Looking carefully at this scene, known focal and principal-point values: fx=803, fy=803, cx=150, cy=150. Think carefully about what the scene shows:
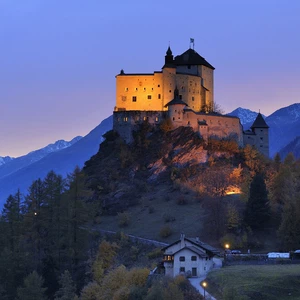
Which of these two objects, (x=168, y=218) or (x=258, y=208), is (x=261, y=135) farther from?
(x=258, y=208)

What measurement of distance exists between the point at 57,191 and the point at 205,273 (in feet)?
109

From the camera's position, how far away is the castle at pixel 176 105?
128 meters

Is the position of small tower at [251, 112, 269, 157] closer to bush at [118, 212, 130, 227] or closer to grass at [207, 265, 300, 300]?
bush at [118, 212, 130, 227]

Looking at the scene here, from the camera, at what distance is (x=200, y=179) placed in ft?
398

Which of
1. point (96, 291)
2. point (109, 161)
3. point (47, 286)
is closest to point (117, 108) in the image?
point (109, 161)

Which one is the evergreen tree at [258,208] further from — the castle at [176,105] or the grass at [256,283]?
the castle at [176,105]

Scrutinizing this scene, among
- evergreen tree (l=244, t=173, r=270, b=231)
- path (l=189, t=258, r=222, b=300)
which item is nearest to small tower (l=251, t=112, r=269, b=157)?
evergreen tree (l=244, t=173, r=270, b=231)

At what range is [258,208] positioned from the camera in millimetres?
102125

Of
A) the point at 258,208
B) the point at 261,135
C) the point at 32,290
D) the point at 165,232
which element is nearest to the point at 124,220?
the point at 165,232

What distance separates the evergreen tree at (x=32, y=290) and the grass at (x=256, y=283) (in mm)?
21407

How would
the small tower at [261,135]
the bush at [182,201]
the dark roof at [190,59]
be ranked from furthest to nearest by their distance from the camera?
the dark roof at [190,59], the small tower at [261,135], the bush at [182,201]

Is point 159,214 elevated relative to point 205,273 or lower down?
elevated

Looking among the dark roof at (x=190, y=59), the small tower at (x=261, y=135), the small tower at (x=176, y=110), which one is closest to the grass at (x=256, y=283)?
the small tower at (x=176, y=110)

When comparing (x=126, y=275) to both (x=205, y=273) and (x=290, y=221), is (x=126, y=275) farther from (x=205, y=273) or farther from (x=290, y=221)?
(x=290, y=221)
